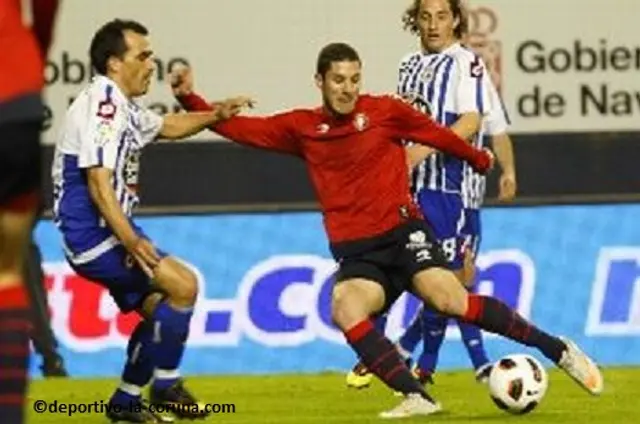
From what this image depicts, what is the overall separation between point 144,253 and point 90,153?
47cm

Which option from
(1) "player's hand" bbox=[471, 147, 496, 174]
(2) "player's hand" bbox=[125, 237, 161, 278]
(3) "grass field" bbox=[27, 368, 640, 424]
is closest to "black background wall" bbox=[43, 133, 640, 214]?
(3) "grass field" bbox=[27, 368, 640, 424]

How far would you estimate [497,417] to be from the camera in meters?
9.55

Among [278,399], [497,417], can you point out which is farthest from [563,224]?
[497,417]

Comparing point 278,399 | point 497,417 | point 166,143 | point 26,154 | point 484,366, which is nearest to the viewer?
point 26,154

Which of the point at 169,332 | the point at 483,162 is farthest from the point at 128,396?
the point at 483,162

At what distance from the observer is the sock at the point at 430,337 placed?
11.6 m

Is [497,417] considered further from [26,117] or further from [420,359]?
Answer: [26,117]

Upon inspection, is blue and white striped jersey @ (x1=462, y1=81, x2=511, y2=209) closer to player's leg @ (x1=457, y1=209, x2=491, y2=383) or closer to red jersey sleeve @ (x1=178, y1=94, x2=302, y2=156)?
player's leg @ (x1=457, y1=209, x2=491, y2=383)

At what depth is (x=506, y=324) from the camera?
9625 millimetres

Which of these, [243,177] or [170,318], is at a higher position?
[170,318]

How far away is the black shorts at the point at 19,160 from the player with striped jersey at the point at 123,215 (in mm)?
4410

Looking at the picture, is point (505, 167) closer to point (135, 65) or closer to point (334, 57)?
point (334, 57)

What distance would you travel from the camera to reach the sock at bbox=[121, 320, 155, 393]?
9648 millimetres

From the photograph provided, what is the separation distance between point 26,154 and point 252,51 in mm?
11935
